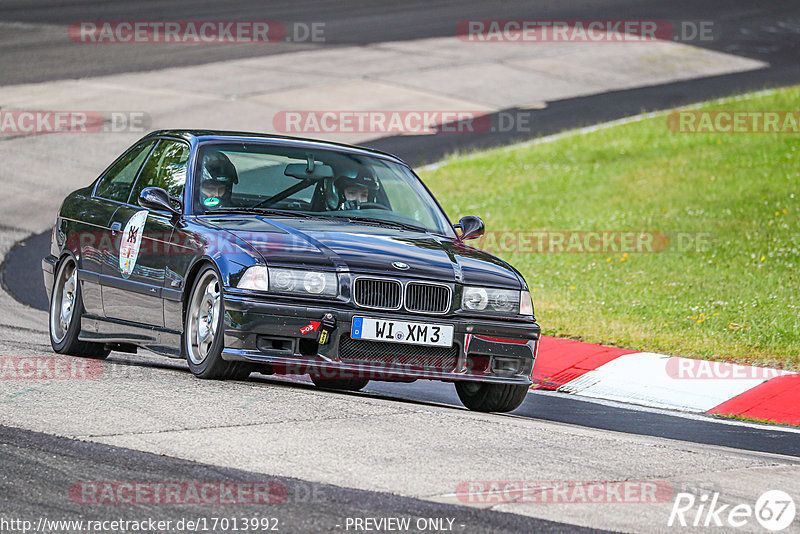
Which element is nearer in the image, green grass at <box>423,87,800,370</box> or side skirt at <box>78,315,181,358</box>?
side skirt at <box>78,315,181,358</box>

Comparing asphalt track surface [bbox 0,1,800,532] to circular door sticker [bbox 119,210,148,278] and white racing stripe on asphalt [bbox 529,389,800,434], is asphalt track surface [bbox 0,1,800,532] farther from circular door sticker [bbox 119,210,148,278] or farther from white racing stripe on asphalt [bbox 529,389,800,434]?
circular door sticker [bbox 119,210,148,278]

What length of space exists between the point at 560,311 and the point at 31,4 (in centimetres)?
2445

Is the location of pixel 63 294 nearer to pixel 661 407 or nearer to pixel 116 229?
pixel 116 229

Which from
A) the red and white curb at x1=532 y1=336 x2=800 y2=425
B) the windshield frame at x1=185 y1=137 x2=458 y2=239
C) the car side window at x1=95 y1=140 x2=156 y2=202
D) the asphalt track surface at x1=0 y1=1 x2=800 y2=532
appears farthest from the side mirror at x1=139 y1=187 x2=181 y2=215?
the red and white curb at x1=532 y1=336 x2=800 y2=425

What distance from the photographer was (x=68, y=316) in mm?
9266

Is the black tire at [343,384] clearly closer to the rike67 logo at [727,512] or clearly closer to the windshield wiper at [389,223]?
the windshield wiper at [389,223]

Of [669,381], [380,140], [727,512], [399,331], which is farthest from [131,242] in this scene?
[380,140]

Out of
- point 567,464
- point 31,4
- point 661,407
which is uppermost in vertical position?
point 31,4

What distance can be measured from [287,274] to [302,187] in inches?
51.4

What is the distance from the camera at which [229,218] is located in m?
7.94

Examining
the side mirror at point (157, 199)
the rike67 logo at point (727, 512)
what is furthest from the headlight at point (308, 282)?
the rike67 logo at point (727, 512)

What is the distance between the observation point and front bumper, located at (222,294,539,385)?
7160mm

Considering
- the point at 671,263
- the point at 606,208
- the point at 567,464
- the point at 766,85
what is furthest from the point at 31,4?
the point at 567,464

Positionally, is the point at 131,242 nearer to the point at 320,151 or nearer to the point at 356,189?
the point at 320,151
